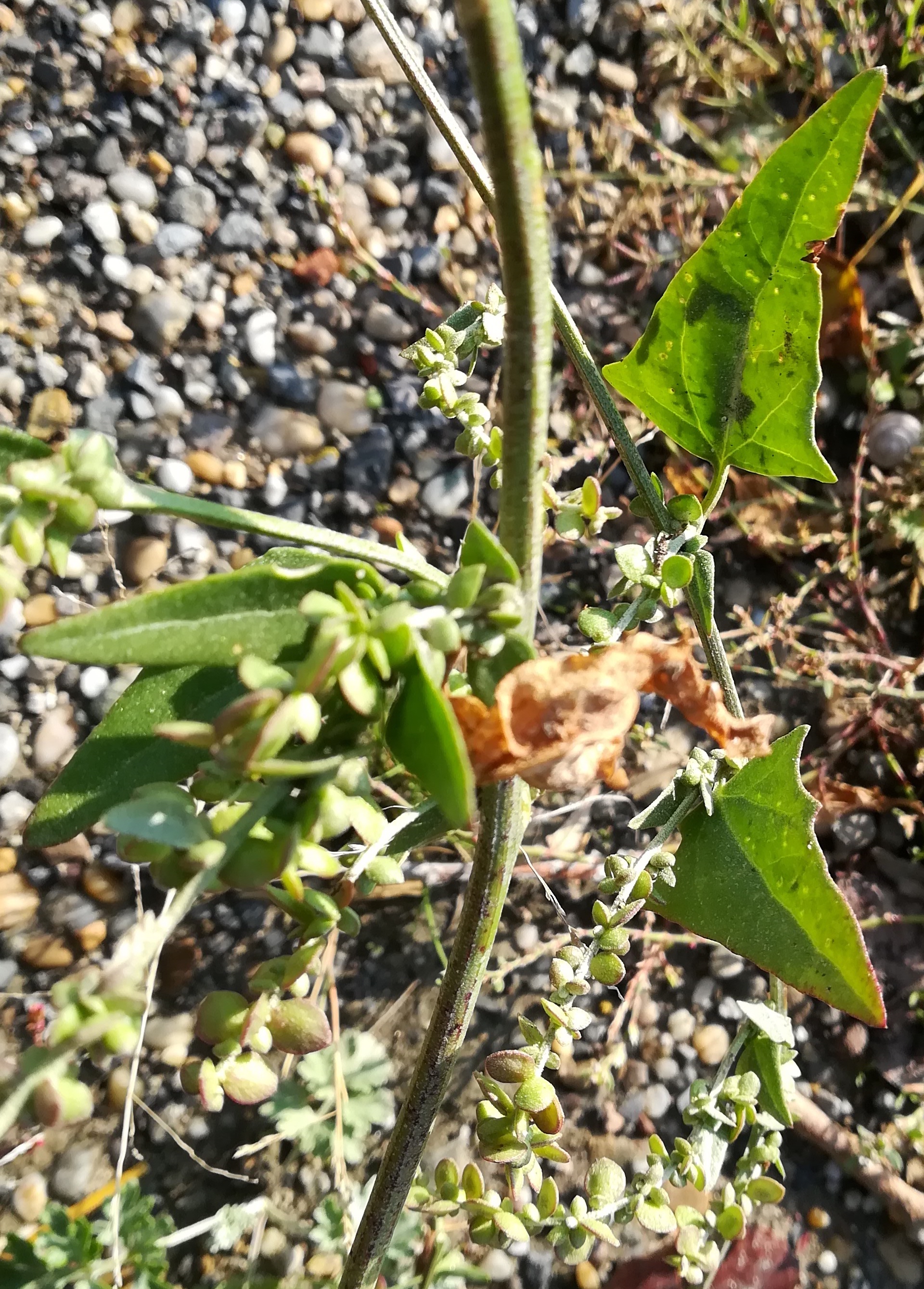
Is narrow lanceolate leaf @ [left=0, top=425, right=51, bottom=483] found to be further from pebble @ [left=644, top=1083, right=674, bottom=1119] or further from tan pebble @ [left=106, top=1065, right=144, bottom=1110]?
pebble @ [left=644, top=1083, right=674, bottom=1119]

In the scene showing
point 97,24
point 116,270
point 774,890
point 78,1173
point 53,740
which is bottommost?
point 78,1173

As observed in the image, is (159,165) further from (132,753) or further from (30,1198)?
(30,1198)

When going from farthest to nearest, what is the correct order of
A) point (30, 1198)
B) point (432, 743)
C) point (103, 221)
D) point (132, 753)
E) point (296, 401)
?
point (296, 401) < point (103, 221) < point (30, 1198) < point (132, 753) < point (432, 743)

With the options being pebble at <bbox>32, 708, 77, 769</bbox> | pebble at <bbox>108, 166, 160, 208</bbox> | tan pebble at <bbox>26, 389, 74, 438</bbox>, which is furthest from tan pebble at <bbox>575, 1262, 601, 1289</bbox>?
pebble at <bbox>108, 166, 160, 208</bbox>

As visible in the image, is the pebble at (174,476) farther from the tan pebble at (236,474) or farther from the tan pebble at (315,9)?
the tan pebble at (315,9)

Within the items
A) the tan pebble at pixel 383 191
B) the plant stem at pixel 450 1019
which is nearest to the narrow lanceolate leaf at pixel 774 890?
the plant stem at pixel 450 1019

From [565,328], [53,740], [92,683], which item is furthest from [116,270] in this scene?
[565,328]

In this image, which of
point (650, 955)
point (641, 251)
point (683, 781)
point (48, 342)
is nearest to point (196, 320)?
point (48, 342)
